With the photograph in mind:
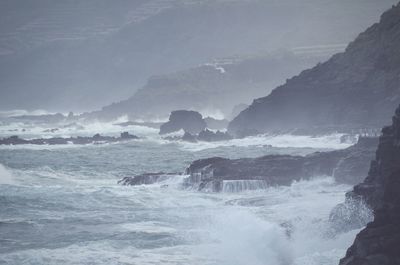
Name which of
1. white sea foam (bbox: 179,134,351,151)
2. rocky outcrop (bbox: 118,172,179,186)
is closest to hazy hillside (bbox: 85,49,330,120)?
white sea foam (bbox: 179,134,351,151)

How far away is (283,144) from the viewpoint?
5844cm

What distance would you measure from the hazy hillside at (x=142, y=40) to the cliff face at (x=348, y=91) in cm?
8077

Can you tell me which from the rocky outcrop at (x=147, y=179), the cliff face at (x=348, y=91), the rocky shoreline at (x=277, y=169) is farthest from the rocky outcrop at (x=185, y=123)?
the rocky shoreline at (x=277, y=169)

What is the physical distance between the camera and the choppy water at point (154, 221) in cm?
2689

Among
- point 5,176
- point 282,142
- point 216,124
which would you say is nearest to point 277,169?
point 5,176

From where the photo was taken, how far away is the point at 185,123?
75562 mm

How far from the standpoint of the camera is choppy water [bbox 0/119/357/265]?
88.2ft

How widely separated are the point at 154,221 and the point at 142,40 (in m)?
136

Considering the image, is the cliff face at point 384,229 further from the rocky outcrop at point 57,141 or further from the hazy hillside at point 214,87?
the hazy hillside at point 214,87

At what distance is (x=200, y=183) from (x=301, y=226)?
11.5m

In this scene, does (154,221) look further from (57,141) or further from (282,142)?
(57,141)

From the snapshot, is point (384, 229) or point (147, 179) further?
point (147, 179)

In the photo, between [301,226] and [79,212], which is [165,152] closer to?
[79,212]

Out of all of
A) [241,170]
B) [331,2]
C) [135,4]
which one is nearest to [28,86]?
[135,4]
